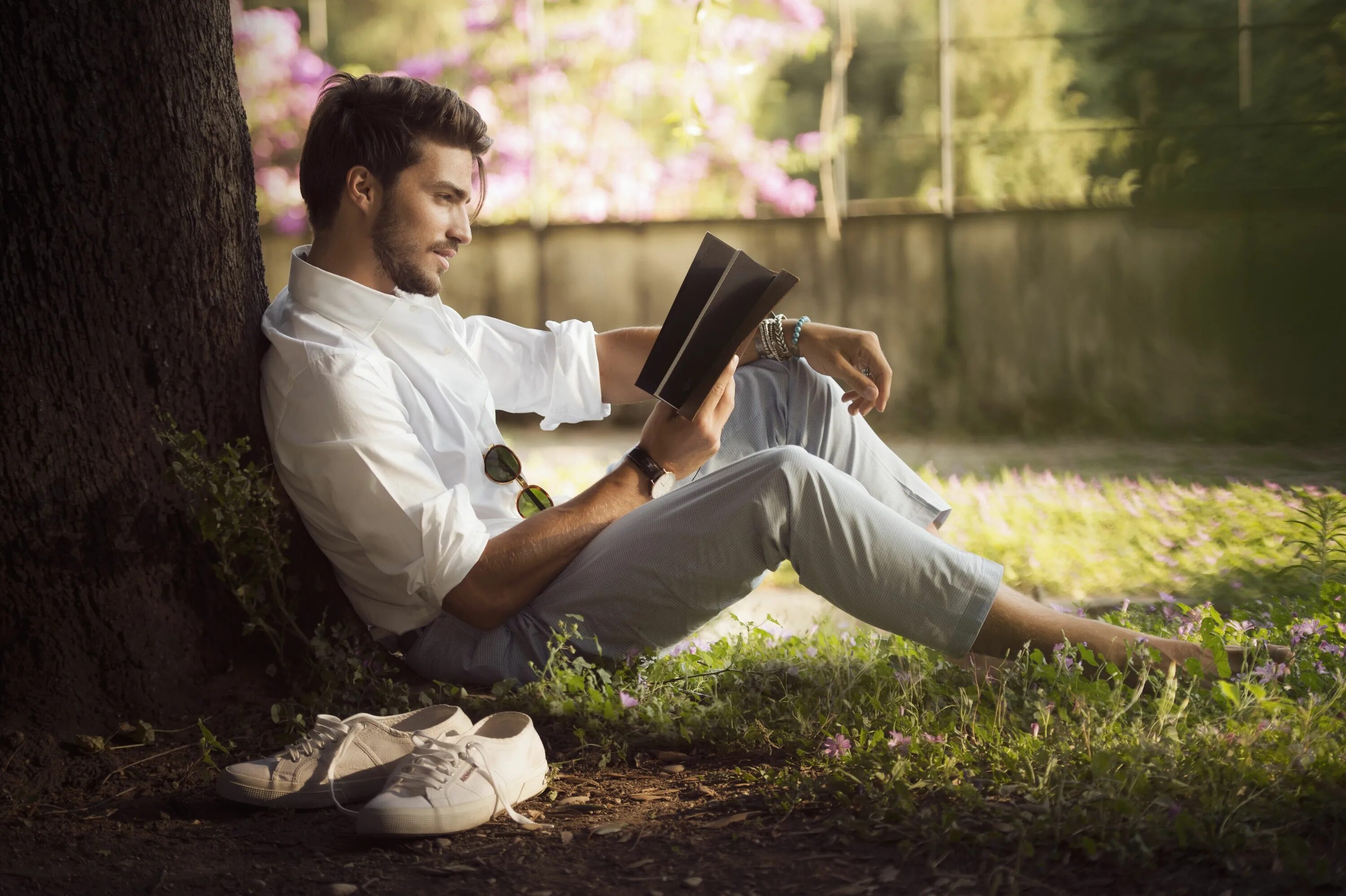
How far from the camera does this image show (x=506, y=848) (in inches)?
89.0

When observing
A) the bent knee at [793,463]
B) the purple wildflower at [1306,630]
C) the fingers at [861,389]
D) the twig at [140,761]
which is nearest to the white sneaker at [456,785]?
the twig at [140,761]

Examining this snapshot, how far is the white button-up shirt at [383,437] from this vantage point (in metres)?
2.62

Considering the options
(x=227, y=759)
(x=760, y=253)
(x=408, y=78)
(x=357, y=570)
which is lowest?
(x=227, y=759)

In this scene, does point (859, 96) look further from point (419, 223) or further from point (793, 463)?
point (793, 463)

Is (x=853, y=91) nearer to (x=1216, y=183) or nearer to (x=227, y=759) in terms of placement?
(x=1216, y=183)

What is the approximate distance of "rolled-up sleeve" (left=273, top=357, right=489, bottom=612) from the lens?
8.55ft

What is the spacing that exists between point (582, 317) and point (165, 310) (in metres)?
5.19

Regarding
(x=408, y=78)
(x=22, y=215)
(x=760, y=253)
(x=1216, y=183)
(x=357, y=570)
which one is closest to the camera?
(x=22, y=215)

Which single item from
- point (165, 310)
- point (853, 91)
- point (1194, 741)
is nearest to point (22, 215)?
point (165, 310)

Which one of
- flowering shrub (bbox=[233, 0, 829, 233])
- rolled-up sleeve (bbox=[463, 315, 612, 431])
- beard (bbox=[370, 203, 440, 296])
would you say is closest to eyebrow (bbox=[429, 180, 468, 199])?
beard (bbox=[370, 203, 440, 296])

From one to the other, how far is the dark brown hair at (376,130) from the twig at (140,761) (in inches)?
49.5

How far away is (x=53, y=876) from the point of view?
7.16ft

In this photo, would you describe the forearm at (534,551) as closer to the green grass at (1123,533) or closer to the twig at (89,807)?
the twig at (89,807)

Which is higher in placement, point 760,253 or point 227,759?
point 760,253
